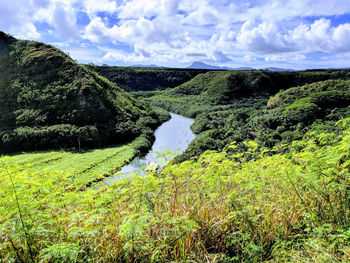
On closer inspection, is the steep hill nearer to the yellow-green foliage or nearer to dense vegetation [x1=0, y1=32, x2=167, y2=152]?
dense vegetation [x1=0, y1=32, x2=167, y2=152]

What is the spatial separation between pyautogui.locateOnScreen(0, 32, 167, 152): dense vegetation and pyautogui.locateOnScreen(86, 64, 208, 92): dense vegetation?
52818mm

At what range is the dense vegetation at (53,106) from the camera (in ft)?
86.3

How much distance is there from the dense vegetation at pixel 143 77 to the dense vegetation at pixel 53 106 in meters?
52.8

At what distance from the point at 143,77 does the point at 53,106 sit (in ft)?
225

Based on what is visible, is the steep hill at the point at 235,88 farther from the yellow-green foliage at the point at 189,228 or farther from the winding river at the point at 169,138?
the yellow-green foliage at the point at 189,228

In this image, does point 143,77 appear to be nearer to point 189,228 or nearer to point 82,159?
point 82,159

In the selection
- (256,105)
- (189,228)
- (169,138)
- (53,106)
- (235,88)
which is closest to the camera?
(189,228)

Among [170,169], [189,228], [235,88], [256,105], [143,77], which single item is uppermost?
[143,77]

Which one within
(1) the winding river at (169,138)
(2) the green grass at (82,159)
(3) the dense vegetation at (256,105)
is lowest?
(1) the winding river at (169,138)

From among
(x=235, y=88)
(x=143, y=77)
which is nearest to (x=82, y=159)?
(x=235, y=88)

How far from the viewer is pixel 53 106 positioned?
30609 millimetres

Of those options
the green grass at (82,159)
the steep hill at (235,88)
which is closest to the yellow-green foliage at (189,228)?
the green grass at (82,159)

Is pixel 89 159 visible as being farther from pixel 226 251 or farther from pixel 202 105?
pixel 202 105

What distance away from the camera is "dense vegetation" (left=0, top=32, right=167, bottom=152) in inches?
1035
